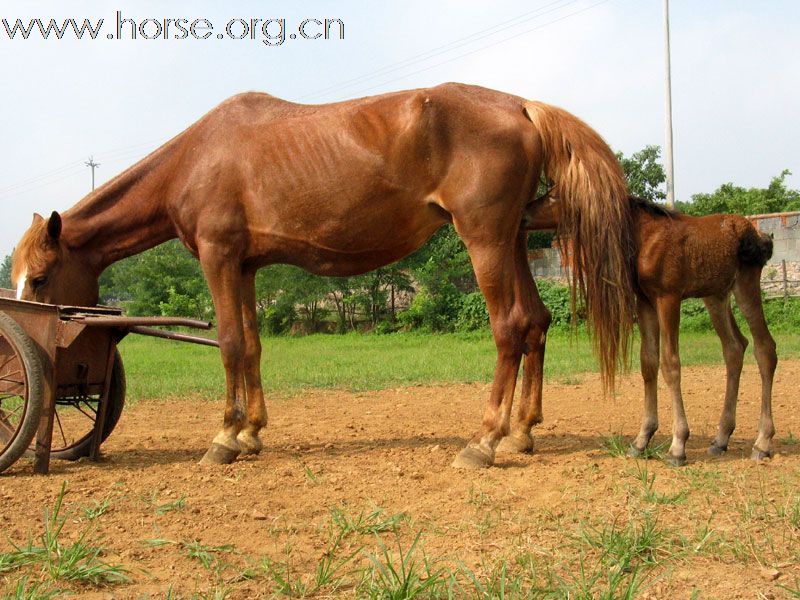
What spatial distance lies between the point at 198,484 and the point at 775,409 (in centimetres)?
555

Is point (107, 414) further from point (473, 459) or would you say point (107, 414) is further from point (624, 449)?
point (624, 449)

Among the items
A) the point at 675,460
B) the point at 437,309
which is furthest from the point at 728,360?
the point at 437,309

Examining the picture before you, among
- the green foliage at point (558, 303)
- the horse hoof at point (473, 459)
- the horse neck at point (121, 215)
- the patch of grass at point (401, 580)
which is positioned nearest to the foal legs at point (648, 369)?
the horse hoof at point (473, 459)

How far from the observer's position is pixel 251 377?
5.85 metres

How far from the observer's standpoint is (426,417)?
25.1 ft

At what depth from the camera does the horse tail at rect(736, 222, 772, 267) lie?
5.15 m

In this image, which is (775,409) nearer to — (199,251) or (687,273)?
(687,273)

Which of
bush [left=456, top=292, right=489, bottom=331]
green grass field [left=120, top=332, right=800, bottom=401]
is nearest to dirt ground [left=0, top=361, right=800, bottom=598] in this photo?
green grass field [left=120, top=332, right=800, bottom=401]

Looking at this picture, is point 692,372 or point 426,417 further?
point 692,372

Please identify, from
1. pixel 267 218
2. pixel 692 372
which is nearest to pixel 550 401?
pixel 692 372

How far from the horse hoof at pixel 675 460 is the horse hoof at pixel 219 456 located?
2.87 meters

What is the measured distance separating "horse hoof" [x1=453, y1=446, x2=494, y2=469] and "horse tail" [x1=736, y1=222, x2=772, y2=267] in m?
2.14

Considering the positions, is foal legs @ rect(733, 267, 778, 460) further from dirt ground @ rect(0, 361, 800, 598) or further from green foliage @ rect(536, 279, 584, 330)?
green foliage @ rect(536, 279, 584, 330)

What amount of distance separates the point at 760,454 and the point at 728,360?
0.68 meters
